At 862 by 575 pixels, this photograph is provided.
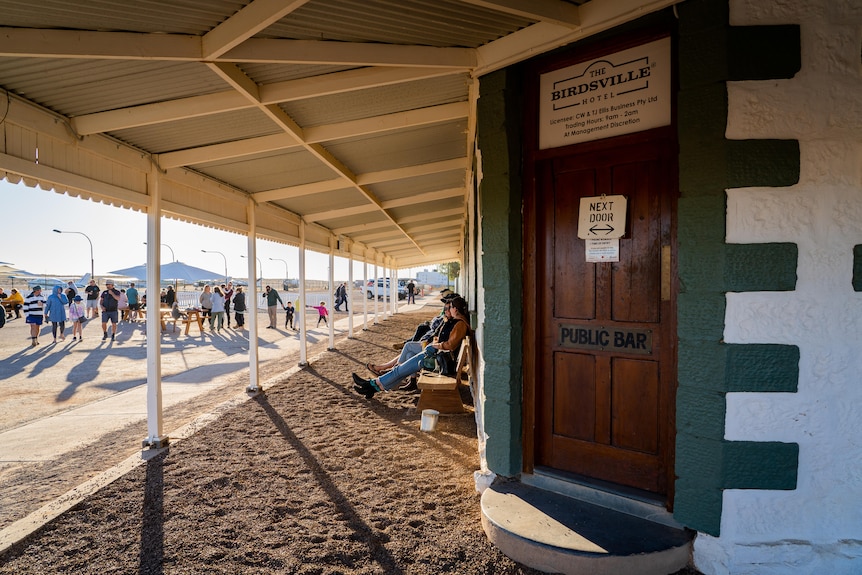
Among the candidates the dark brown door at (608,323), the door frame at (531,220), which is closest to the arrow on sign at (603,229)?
the dark brown door at (608,323)

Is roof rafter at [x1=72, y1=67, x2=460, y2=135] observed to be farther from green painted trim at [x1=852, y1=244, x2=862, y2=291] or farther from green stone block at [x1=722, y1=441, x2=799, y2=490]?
green stone block at [x1=722, y1=441, x2=799, y2=490]

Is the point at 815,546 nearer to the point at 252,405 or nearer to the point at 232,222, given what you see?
the point at 252,405

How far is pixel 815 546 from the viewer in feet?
6.89

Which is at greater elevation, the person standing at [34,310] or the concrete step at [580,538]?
the person standing at [34,310]

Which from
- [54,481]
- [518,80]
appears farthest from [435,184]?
[54,481]

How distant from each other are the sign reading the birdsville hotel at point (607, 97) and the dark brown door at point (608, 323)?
0.12 metres

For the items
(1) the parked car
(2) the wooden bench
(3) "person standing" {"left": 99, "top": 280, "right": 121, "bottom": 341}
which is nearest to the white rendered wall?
(2) the wooden bench

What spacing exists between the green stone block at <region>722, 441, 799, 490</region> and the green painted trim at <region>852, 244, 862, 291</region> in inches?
32.7

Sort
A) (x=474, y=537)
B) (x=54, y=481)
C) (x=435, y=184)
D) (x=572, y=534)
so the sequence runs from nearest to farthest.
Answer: (x=572, y=534)
(x=474, y=537)
(x=54, y=481)
(x=435, y=184)

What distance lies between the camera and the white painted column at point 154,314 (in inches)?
159

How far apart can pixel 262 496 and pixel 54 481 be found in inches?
78.7

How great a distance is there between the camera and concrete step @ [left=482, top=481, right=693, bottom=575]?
2131mm

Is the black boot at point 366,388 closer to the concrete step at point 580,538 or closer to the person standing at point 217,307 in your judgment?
the concrete step at point 580,538

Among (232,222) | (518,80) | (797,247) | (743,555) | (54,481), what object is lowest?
(54,481)
